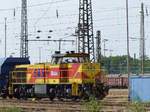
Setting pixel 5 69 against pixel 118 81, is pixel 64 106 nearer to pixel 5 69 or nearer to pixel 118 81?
pixel 5 69

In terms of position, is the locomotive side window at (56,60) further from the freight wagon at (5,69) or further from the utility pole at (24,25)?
the utility pole at (24,25)

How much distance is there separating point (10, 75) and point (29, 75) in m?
2.41

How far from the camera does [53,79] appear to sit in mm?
31766

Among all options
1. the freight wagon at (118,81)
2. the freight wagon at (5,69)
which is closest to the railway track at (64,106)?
the freight wagon at (5,69)

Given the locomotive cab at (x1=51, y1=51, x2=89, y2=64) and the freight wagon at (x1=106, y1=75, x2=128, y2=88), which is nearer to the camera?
the locomotive cab at (x1=51, y1=51, x2=89, y2=64)

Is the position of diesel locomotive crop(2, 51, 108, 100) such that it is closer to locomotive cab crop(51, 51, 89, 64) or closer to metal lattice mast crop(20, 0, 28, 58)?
locomotive cab crop(51, 51, 89, 64)

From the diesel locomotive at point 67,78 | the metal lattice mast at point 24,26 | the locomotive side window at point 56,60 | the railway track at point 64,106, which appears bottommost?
the railway track at point 64,106

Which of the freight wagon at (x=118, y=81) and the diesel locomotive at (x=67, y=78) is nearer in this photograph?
the diesel locomotive at (x=67, y=78)

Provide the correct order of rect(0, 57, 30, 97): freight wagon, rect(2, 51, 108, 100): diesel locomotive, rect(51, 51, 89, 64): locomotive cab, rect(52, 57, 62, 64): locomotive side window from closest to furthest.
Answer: rect(2, 51, 108, 100): diesel locomotive < rect(51, 51, 89, 64): locomotive cab < rect(52, 57, 62, 64): locomotive side window < rect(0, 57, 30, 97): freight wagon

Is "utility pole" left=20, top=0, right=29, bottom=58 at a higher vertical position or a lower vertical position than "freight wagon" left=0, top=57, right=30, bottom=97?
higher

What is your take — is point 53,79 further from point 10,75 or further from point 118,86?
point 118,86

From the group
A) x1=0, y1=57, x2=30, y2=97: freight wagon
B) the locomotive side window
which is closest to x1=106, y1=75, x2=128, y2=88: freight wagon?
x1=0, y1=57, x2=30, y2=97: freight wagon

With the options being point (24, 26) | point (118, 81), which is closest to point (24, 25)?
point (24, 26)

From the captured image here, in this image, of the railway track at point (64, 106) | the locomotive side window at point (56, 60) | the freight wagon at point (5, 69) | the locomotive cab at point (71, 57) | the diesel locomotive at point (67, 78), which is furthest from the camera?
the freight wagon at point (5, 69)
